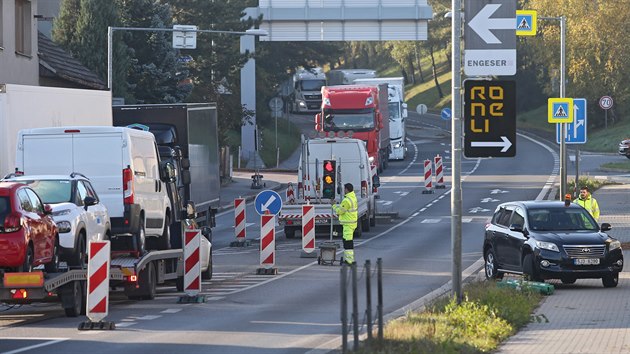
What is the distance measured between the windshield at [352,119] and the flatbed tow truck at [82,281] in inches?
1353

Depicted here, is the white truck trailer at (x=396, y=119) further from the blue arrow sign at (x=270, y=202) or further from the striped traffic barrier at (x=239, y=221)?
the blue arrow sign at (x=270, y=202)

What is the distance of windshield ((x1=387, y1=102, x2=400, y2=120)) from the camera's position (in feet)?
249

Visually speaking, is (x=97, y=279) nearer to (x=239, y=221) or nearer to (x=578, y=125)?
(x=239, y=221)

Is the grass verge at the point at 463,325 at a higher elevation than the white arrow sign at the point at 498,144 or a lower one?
lower

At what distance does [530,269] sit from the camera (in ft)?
83.7

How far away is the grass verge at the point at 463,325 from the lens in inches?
606

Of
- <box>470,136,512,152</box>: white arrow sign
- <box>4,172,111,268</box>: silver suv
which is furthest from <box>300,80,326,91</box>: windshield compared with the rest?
<box>470,136,512,152</box>: white arrow sign

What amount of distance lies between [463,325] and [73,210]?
23.4ft

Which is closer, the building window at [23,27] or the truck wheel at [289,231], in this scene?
the truck wheel at [289,231]

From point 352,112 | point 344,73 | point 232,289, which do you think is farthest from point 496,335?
point 344,73

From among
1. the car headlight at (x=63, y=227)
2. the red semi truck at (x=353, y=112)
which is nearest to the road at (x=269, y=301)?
the car headlight at (x=63, y=227)

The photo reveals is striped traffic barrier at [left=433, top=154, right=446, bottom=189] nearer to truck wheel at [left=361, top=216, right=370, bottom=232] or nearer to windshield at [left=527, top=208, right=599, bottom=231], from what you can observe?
truck wheel at [left=361, top=216, right=370, bottom=232]

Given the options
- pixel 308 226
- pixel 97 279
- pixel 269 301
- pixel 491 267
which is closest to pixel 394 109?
pixel 308 226

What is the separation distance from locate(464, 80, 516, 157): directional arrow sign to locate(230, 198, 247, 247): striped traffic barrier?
19.0 metres
